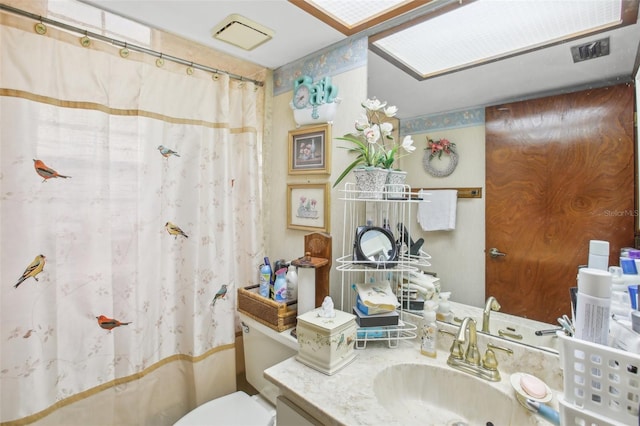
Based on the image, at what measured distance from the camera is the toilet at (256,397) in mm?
1220

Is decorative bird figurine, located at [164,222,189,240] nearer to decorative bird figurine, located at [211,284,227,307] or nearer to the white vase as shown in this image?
decorative bird figurine, located at [211,284,227,307]

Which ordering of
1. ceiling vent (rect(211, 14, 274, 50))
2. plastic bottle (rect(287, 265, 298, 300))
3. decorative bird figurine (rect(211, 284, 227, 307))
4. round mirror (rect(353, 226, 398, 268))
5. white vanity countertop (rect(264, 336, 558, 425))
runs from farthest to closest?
1. decorative bird figurine (rect(211, 284, 227, 307))
2. plastic bottle (rect(287, 265, 298, 300))
3. ceiling vent (rect(211, 14, 274, 50))
4. round mirror (rect(353, 226, 398, 268))
5. white vanity countertop (rect(264, 336, 558, 425))

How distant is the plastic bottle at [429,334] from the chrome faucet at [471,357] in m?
0.06

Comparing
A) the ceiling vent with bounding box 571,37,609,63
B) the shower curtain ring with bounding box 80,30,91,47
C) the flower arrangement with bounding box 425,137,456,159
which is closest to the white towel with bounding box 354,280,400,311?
the flower arrangement with bounding box 425,137,456,159

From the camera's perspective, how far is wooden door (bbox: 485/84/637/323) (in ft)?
2.77

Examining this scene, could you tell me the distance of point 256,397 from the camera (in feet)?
4.54

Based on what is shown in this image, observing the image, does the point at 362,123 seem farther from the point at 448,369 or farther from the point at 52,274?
the point at 52,274

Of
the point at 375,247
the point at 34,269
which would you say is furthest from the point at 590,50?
the point at 34,269

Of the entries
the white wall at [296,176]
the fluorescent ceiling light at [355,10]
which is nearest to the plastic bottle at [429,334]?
the white wall at [296,176]

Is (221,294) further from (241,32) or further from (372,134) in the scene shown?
(241,32)

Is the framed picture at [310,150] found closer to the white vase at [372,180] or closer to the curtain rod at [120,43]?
the white vase at [372,180]

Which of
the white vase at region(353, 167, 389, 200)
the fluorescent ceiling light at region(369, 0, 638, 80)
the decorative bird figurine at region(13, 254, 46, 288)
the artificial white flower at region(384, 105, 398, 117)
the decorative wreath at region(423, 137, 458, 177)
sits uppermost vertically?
the fluorescent ceiling light at region(369, 0, 638, 80)

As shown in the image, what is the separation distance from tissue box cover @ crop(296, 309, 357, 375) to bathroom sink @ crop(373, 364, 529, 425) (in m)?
0.14

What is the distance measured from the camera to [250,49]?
1499 millimetres
